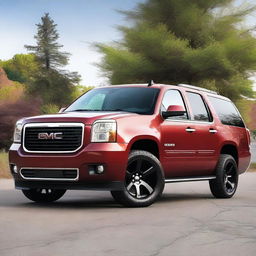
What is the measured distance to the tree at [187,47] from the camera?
3269 centimetres

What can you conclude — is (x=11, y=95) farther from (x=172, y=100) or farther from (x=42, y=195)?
(x=172, y=100)

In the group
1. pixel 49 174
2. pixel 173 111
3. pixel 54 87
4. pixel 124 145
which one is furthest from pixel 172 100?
pixel 54 87

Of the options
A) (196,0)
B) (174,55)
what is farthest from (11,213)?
(196,0)

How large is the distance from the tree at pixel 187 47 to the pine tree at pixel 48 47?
3984 centimetres

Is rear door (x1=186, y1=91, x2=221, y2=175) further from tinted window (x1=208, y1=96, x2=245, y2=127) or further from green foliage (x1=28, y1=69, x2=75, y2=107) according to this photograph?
green foliage (x1=28, y1=69, x2=75, y2=107)

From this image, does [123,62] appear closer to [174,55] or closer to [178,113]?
[174,55]

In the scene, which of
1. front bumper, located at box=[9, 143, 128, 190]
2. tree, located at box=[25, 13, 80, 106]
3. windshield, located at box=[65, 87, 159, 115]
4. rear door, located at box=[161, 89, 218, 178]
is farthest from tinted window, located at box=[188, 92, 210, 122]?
tree, located at box=[25, 13, 80, 106]

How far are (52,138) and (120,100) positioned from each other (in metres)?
1.66

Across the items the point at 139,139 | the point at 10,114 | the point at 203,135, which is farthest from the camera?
the point at 10,114

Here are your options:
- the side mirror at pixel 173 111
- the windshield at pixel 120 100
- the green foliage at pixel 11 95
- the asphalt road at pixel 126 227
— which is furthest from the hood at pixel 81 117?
the green foliage at pixel 11 95

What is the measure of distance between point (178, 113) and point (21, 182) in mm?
2695

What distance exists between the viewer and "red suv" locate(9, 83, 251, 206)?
33.0 ft

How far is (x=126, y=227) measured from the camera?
820cm

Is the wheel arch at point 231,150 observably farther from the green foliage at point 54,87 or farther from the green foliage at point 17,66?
the green foliage at point 17,66
